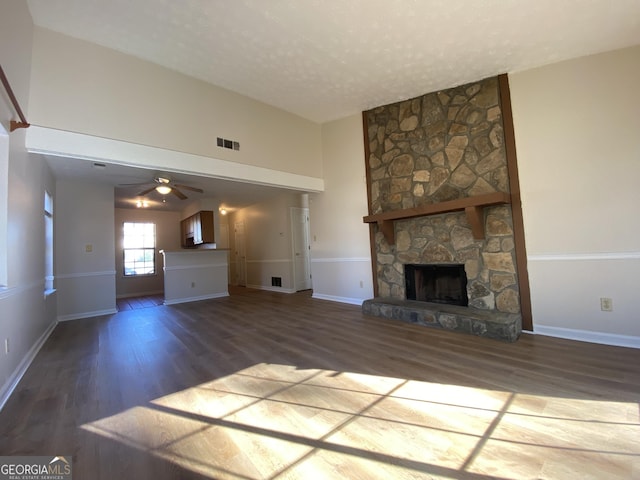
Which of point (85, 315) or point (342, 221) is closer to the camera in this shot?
point (85, 315)

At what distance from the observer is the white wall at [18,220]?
2.16 m

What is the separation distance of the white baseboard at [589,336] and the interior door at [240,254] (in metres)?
7.30

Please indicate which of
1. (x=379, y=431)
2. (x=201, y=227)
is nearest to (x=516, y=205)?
(x=379, y=431)

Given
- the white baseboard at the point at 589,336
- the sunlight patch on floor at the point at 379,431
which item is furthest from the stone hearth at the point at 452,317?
the sunlight patch on floor at the point at 379,431

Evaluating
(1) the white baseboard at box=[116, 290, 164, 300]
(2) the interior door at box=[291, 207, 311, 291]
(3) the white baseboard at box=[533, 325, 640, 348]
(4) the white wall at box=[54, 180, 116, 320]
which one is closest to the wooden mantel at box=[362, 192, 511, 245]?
(3) the white baseboard at box=[533, 325, 640, 348]

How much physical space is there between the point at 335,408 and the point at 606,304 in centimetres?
307

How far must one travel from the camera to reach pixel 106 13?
2.75 m

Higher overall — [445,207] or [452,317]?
[445,207]

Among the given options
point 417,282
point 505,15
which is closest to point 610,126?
→ point 505,15

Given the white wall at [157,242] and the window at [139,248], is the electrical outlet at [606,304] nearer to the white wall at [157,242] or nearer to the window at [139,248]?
the white wall at [157,242]

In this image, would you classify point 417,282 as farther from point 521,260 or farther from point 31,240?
point 31,240

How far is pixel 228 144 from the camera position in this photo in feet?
14.2

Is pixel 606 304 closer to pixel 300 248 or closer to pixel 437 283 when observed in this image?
pixel 437 283

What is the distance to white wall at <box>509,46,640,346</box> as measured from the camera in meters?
2.79
